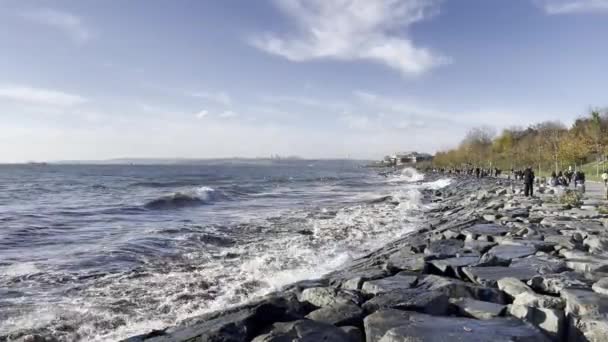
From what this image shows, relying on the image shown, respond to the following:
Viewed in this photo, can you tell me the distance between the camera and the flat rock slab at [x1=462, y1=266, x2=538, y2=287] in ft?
18.8

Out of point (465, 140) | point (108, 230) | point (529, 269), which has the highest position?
point (465, 140)

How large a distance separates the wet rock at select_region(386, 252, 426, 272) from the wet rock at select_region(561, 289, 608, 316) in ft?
8.12

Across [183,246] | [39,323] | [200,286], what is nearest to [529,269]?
[200,286]

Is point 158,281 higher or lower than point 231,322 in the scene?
lower

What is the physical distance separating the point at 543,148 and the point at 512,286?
46.7 metres

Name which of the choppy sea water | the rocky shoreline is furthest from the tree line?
the rocky shoreline

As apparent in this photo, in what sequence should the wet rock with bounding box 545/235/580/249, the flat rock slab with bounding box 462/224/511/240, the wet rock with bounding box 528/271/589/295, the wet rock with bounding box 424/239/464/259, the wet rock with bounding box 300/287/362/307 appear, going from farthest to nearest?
the flat rock slab with bounding box 462/224/511/240 < the wet rock with bounding box 545/235/580/249 < the wet rock with bounding box 424/239/464/259 < the wet rock with bounding box 300/287/362/307 < the wet rock with bounding box 528/271/589/295

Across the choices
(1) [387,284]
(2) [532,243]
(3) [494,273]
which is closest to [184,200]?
(2) [532,243]

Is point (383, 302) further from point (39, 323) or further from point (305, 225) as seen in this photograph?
point (305, 225)

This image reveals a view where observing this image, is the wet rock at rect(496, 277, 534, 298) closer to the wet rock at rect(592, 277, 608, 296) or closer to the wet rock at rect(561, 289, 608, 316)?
the wet rock at rect(561, 289, 608, 316)

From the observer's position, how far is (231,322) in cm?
445

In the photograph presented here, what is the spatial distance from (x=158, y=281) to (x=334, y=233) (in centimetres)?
676

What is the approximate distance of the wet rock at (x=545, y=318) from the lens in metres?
4.06

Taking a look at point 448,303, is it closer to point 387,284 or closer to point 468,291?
point 468,291
